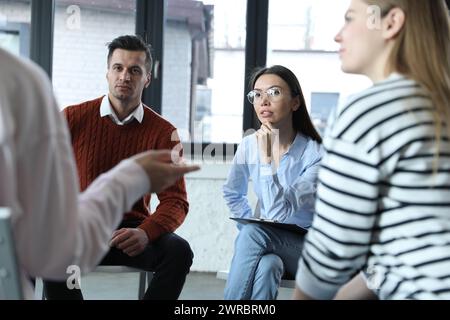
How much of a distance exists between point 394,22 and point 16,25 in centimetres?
368

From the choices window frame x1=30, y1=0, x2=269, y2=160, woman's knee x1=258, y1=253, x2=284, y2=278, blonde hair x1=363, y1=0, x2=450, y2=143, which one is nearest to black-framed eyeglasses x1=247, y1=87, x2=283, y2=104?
woman's knee x1=258, y1=253, x2=284, y2=278

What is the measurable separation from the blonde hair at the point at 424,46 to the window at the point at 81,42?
136 inches

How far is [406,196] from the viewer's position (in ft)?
4.00

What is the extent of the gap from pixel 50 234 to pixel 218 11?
149 inches

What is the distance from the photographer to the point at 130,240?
2.63m

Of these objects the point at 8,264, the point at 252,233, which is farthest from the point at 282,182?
the point at 8,264

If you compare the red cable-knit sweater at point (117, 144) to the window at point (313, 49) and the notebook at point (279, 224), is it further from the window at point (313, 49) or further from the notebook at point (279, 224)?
the window at point (313, 49)

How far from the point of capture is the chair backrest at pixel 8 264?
0.95 meters

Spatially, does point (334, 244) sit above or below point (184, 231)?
above

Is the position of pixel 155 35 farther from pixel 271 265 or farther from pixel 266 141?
pixel 271 265

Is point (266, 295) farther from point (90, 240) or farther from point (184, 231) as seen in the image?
point (184, 231)

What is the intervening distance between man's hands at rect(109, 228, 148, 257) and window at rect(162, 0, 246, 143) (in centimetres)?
207

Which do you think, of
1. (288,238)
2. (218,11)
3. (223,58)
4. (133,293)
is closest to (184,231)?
(133,293)

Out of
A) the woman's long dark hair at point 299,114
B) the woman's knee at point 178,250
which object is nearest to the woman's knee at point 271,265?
the woman's knee at point 178,250
